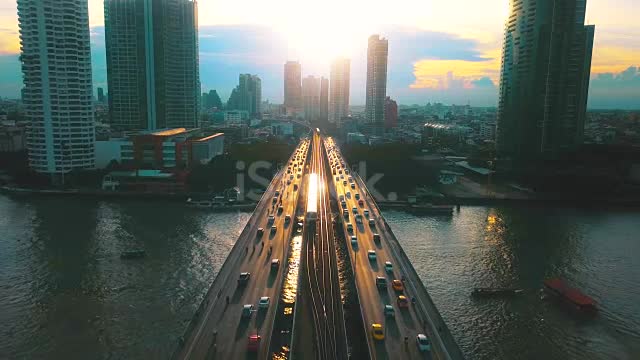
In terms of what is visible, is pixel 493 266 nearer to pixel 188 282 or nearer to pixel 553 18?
pixel 188 282

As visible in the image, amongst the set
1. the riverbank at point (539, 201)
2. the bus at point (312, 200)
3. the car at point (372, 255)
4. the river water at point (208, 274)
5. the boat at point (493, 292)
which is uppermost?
the car at point (372, 255)

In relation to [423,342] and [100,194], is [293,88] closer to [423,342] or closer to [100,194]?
[100,194]

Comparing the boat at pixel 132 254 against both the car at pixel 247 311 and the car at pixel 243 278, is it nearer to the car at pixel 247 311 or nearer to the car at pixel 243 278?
the car at pixel 243 278

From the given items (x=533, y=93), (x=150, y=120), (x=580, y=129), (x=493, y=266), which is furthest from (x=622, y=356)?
(x=150, y=120)

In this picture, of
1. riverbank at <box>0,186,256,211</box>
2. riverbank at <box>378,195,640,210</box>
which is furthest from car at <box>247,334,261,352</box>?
riverbank at <box>0,186,256,211</box>

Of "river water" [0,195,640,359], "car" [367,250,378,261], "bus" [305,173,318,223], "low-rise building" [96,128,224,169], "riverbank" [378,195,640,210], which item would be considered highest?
"low-rise building" [96,128,224,169]

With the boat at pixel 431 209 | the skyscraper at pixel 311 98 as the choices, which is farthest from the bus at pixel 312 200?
the skyscraper at pixel 311 98

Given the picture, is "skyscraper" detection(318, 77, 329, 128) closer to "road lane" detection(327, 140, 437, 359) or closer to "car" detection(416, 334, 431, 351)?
"road lane" detection(327, 140, 437, 359)
